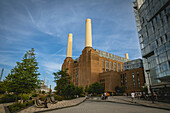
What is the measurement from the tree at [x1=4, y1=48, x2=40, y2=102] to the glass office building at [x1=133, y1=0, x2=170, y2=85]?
21.3 m

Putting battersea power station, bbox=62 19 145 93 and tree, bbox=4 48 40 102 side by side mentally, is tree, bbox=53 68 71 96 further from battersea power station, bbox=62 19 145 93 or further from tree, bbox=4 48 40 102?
battersea power station, bbox=62 19 145 93

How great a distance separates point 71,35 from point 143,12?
9073cm

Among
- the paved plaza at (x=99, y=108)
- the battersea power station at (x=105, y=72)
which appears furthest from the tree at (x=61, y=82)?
the battersea power station at (x=105, y=72)

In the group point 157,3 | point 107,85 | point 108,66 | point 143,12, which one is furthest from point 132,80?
point 157,3

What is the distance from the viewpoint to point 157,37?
1264 inches

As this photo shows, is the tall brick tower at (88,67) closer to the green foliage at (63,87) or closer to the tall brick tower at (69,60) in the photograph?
the tall brick tower at (69,60)

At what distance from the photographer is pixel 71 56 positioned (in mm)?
118562

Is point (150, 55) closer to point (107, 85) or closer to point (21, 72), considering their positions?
point (21, 72)

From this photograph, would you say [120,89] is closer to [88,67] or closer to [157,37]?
[88,67]

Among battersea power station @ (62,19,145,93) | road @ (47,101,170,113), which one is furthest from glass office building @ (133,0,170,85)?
battersea power station @ (62,19,145,93)

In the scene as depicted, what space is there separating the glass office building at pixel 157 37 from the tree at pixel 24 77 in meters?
21.3

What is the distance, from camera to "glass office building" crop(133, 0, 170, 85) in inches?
1116

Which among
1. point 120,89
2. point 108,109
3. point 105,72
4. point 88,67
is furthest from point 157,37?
point 88,67

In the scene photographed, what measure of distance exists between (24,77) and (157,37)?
33569 mm
